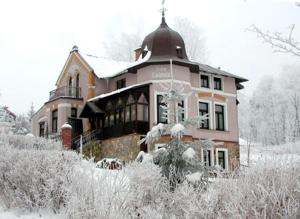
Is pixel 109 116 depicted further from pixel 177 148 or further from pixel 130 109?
pixel 177 148

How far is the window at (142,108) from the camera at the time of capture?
24641mm

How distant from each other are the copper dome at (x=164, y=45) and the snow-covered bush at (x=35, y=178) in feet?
55.6

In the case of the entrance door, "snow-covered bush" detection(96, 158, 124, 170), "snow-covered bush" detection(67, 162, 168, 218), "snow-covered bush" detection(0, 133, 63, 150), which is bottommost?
"snow-covered bush" detection(67, 162, 168, 218)

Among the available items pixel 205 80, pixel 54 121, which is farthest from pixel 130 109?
pixel 54 121

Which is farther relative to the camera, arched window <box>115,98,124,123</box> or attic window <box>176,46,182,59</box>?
attic window <box>176,46,182,59</box>

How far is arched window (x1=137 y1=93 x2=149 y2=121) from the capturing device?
24631 millimetres

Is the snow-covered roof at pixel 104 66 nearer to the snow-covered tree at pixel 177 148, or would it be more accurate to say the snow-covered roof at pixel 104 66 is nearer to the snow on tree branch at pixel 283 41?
the snow-covered tree at pixel 177 148

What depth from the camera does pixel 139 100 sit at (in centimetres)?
2464

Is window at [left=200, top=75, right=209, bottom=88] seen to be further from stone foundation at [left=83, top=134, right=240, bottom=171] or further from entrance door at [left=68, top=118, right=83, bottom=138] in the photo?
entrance door at [left=68, top=118, right=83, bottom=138]

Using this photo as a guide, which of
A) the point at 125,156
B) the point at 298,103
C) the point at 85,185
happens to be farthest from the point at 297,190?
the point at 298,103

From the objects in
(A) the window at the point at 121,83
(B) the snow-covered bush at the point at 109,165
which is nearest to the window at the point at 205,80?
(A) the window at the point at 121,83

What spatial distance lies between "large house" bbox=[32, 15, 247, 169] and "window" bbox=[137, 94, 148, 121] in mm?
57

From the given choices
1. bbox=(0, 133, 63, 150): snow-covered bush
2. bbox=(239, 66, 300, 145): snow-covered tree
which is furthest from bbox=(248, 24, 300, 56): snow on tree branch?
bbox=(239, 66, 300, 145): snow-covered tree

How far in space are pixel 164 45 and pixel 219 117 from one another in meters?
5.83
